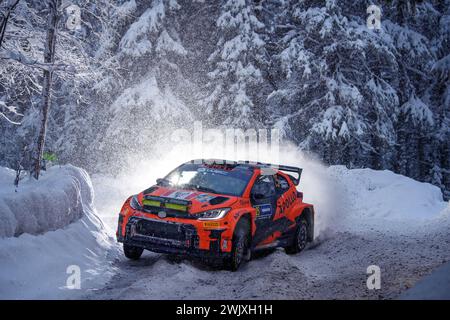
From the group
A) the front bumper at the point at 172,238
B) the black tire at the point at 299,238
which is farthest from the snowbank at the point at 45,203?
the black tire at the point at 299,238

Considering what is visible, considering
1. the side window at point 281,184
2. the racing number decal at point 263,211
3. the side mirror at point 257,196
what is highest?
the side window at point 281,184

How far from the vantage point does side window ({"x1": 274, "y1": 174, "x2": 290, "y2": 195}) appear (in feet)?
34.7

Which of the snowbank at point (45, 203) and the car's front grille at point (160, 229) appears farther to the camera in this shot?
the car's front grille at point (160, 229)

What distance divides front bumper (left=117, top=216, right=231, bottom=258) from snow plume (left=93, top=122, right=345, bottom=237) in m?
4.19

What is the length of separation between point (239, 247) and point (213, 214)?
68cm

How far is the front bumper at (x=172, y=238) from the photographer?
8.34m

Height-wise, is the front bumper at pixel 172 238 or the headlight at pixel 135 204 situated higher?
the headlight at pixel 135 204

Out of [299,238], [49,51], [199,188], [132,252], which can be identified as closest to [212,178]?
[199,188]

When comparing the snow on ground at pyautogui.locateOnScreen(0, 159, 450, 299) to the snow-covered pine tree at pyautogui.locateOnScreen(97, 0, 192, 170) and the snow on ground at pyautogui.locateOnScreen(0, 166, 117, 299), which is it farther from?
the snow-covered pine tree at pyautogui.locateOnScreen(97, 0, 192, 170)

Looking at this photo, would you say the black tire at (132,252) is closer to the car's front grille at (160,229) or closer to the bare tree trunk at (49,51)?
the car's front grille at (160,229)

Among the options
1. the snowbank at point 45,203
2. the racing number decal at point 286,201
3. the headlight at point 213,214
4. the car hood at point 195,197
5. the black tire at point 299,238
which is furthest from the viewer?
the black tire at point 299,238

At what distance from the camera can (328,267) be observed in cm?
Result: 926

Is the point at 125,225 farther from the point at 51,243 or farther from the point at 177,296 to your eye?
the point at 177,296

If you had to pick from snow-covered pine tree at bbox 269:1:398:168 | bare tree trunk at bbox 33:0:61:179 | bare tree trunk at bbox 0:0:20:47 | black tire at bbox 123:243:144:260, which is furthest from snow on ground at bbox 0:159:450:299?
snow-covered pine tree at bbox 269:1:398:168
